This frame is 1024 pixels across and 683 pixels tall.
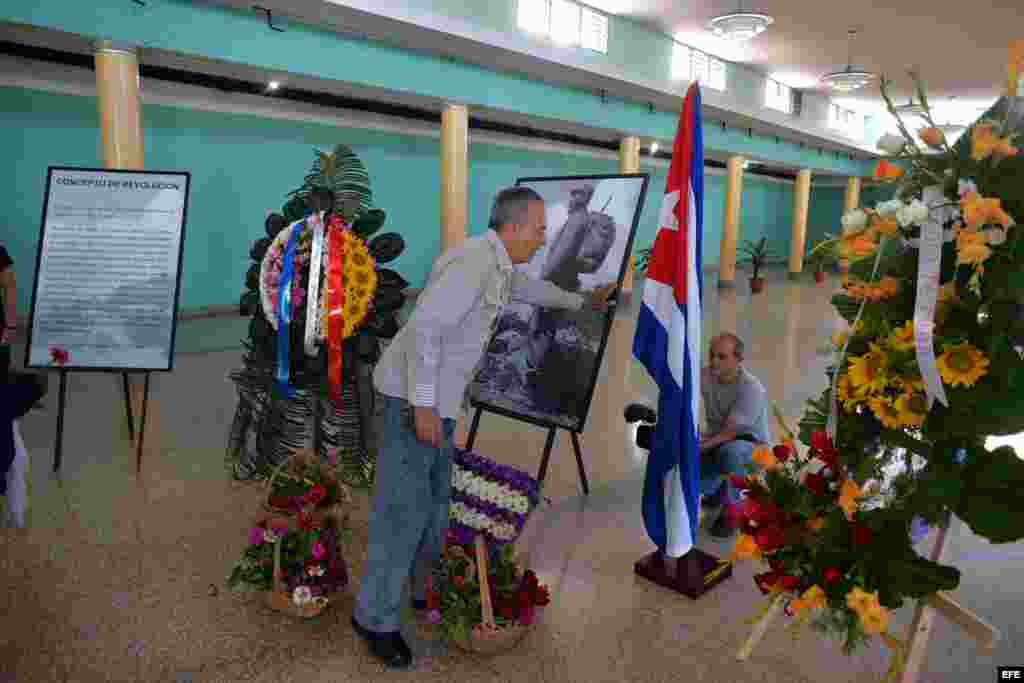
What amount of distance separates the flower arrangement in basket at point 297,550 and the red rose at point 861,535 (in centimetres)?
164

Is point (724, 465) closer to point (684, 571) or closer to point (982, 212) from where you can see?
point (684, 571)

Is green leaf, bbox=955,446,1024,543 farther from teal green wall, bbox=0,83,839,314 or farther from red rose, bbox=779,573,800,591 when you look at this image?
teal green wall, bbox=0,83,839,314

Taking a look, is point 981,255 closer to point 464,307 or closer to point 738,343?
point 464,307

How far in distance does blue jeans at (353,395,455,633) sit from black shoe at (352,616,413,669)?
0.07 feet

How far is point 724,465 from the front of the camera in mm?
2969

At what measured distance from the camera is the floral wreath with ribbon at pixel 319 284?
3.04 meters

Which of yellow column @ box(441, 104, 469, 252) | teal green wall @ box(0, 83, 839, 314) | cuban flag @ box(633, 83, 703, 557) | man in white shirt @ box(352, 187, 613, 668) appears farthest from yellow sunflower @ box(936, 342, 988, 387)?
teal green wall @ box(0, 83, 839, 314)

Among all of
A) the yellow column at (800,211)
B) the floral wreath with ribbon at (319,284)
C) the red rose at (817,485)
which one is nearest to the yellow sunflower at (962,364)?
the red rose at (817,485)

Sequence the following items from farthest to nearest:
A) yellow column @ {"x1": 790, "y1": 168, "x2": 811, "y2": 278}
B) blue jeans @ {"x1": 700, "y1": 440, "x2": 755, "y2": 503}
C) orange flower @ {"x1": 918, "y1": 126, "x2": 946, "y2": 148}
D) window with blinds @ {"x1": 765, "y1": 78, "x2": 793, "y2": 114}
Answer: yellow column @ {"x1": 790, "y1": 168, "x2": 811, "y2": 278}, window with blinds @ {"x1": 765, "y1": 78, "x2": 793, "y2": 114}, blue jeans @ {"x1": 700, "y1": 440, "x2": 755, "y2": 503}, orange flower @ {"x1": 918, "y1": 126, "x2": 946, "y2": 148}

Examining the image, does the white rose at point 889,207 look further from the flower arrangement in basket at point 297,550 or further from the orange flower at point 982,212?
the flower arrangement in basket at point 297,550

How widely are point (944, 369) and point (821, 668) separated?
1225 mm

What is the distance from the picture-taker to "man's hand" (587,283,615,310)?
9.08ft

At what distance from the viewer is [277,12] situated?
591 cm

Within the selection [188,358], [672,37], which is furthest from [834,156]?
[188,358]
